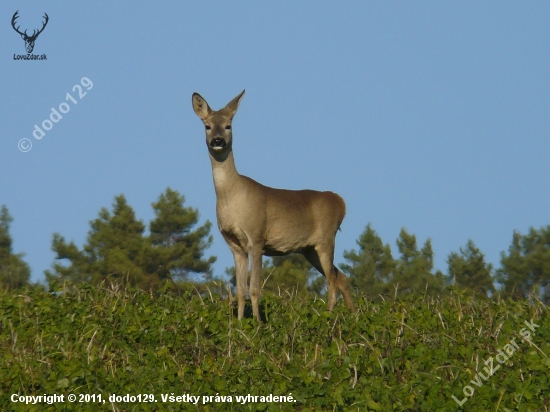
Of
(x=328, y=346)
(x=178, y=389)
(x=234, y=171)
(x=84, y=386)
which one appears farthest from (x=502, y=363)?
(x=234, y=171)

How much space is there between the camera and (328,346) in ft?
32.7

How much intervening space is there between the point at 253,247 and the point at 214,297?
1.23 meters

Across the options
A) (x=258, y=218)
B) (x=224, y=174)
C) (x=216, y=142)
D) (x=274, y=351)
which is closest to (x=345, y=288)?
(x=258, y=218)

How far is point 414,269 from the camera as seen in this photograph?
38.8 metres

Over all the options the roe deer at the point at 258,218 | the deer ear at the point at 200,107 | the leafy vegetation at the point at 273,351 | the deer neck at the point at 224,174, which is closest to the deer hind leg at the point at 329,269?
the roe deer at the point at 258,218

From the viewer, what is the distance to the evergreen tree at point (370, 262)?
3744 cm

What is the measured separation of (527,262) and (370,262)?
5.93m

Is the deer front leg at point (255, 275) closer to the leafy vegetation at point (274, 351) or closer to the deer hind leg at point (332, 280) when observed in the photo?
the leafy vegetation at point (274, 351)

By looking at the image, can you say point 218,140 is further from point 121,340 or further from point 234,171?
point 121,340

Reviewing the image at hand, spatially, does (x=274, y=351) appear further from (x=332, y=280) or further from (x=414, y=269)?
(x=414, y=269)

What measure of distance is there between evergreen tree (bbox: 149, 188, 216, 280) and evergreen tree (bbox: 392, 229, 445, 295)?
8.64m

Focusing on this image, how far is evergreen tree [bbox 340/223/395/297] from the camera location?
37.4 metres

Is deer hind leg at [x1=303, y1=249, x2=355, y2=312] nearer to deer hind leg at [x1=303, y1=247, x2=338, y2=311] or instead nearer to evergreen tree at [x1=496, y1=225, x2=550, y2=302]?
deer hind leg at [x1=303, y1=247, x2=338, y2=311]

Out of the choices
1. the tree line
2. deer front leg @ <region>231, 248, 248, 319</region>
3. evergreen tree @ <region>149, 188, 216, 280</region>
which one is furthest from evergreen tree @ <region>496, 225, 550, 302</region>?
deer front leg @ <region>231, 248, 248, 319</region>
